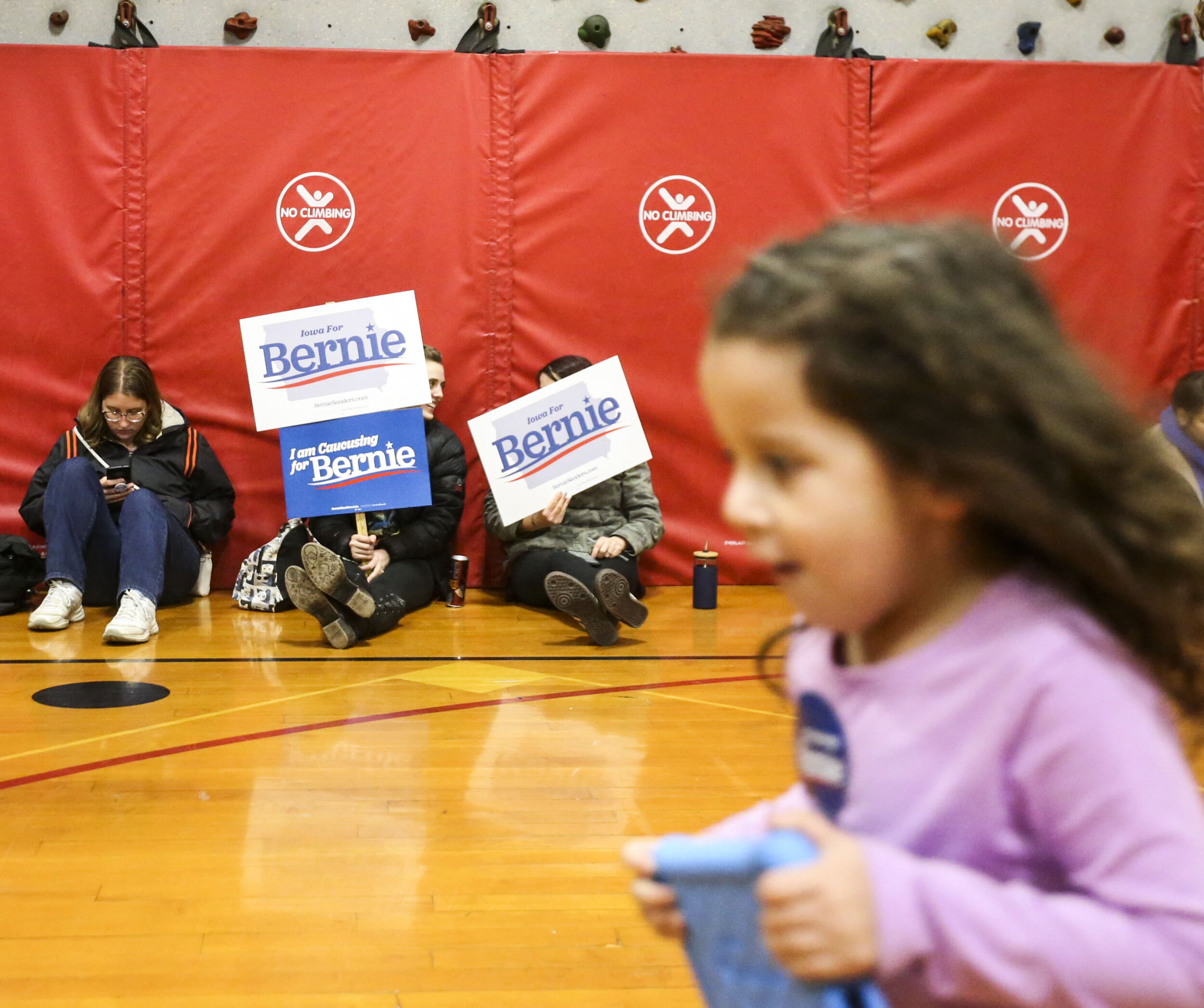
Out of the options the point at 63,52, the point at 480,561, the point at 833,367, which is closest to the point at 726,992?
the point at 833,367

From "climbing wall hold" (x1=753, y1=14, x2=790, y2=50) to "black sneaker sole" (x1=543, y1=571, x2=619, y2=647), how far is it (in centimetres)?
277

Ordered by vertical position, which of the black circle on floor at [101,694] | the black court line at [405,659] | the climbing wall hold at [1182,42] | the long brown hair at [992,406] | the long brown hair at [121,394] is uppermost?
the climbing wall hold at [1182,42]

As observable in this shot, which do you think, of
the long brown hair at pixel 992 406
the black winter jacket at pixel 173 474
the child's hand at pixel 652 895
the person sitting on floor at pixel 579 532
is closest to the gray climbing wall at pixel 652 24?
the person sitting on floor at pixel 579 532

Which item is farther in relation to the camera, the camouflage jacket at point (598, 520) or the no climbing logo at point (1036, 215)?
the no climbing logo at point (1036, 215)

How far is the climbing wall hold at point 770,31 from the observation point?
18.2 ft

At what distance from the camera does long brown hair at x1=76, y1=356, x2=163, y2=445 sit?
486 centimetres

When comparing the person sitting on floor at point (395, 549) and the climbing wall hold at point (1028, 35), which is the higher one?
the climbing wall hold at point (1028, 35)

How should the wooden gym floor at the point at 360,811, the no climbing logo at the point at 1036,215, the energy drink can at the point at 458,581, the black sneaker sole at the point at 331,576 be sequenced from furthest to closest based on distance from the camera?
the no climbing logo at the point at 1036,215, the energy drink can at the point at 458,581, the black sneaker sole at the point at 331,576, the wooden gym floor at the point at 360,811

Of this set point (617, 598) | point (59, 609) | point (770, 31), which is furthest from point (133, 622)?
point (770, 31)

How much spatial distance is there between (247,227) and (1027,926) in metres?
5.26

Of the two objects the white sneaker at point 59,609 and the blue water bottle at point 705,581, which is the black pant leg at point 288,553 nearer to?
the white sneaker at point 59,609

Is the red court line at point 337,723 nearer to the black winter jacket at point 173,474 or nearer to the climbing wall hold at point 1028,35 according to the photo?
the black winter jacket at point 173,474

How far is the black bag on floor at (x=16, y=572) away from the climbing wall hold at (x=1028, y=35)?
15.6 feet

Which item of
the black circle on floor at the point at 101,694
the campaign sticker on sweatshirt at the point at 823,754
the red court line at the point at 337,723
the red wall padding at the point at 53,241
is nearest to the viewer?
the campaign sticker on sweatshirt at the point at 823,754
